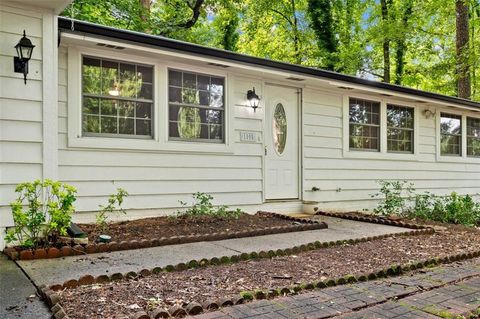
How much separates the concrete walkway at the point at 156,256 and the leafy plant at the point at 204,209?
1.15 m

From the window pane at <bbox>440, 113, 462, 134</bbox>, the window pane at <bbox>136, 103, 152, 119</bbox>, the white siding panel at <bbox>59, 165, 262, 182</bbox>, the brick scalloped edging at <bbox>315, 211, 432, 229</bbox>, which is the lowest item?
the brick scalloped edging at <bbox>315, 211, 432, 229</bbox>

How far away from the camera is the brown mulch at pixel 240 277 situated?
8.32 feet

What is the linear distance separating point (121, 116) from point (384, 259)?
3.92 m

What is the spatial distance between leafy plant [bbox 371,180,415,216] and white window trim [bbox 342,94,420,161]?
618mm

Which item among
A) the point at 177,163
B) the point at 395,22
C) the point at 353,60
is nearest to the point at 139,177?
the point at 177,163

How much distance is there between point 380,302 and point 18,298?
253 centimetres

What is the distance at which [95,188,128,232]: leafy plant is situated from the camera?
4891 millimetres

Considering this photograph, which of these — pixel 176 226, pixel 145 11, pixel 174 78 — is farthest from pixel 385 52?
pixel 176 226

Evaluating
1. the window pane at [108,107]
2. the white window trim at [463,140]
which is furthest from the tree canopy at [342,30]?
the window pane at [108,107]

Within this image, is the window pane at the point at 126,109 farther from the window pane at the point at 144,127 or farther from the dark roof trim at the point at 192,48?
the dark roof trim at the point at 192,48

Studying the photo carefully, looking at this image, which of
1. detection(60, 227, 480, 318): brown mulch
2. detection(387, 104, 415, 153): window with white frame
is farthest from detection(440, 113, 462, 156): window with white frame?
detection(60, 227, 480, 318): brown mulch

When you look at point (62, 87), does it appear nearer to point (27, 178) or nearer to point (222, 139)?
point (27, 178)

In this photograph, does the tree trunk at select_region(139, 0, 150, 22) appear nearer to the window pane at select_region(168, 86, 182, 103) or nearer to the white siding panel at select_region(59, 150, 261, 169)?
the window pane at select_region(168, 86, 182, 103)

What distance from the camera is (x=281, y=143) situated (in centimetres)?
718
